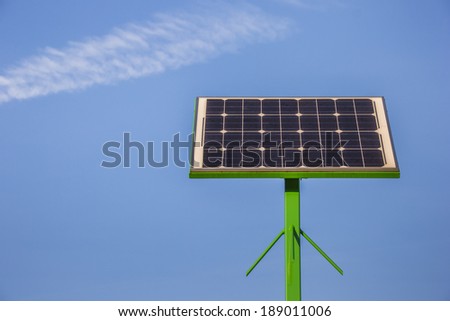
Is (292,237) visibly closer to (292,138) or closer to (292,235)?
(292,235)

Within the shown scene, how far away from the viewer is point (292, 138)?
23.9 metres

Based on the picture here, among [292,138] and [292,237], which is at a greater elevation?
[292,138]

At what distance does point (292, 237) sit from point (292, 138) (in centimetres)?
316

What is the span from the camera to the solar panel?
22.6 metres

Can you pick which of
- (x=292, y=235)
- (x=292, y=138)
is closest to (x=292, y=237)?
(x=292, y=235)

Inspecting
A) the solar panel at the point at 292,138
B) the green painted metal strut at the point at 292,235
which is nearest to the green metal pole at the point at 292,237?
the green painted metal strut at the point at 292,235

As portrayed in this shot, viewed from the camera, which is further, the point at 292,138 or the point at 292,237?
the point at 292,138

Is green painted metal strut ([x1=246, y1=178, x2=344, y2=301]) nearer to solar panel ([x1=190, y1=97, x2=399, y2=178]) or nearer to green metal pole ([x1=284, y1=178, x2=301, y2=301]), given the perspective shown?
green metal pole ([x1=284, y1=178, x2=301, y2=301])

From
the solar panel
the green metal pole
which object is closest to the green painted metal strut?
the green metal pole

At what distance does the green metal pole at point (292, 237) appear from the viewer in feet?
75.0

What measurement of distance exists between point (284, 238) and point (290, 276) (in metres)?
1.19

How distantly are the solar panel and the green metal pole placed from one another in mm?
747

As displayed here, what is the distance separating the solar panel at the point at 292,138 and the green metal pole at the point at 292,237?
2.45 ft
